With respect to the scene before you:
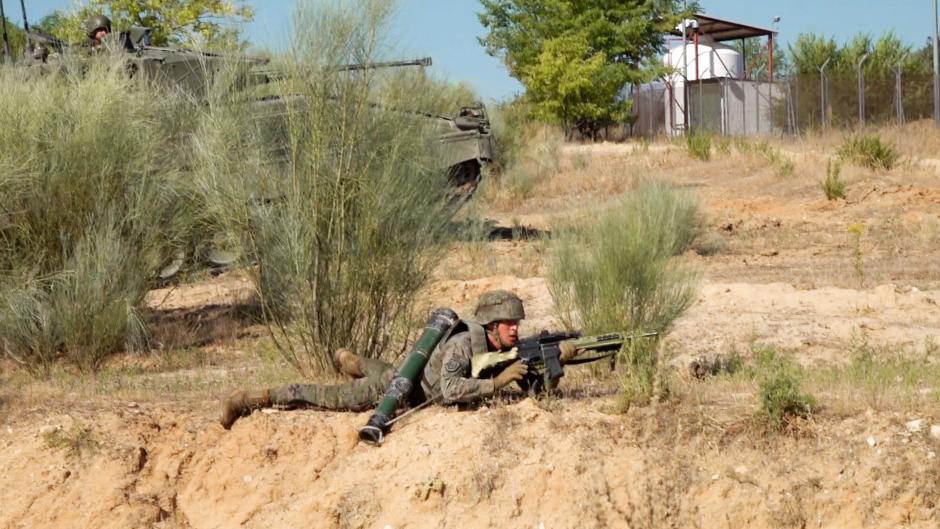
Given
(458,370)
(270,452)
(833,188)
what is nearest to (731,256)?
(833,188)

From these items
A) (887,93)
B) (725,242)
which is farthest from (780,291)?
(887,93)

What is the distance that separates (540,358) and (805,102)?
25.7 metres

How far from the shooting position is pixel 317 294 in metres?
8.22

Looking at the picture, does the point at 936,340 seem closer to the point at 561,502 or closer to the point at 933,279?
the point at 933,279

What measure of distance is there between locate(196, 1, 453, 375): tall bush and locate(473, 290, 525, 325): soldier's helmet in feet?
4.94

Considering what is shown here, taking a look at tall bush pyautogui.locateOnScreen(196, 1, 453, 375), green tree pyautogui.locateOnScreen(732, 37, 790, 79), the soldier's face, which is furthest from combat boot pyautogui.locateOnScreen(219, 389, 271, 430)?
green tree pyautogui.locateOnScreen(732, 37, 790, 79)

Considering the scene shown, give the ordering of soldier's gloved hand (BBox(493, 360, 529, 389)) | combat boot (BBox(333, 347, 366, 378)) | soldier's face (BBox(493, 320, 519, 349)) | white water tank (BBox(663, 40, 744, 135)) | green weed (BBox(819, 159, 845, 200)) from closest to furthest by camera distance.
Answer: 1. soldier's gloved hand (BBox(493, 360, 529, 389))
2. soldier's face (BBox(493, 320, 519, 349))
3. combat boot (BBox(333, 347, 366, 378))
4. green weed (BBox(819, 159, 845, 200))
5. white water tank (BBox(663, 40, 744, 135))

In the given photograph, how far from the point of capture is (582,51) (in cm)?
3447

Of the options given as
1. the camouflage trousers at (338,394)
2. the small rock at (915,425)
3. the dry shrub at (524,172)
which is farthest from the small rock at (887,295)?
the dry shrub at (524,172)

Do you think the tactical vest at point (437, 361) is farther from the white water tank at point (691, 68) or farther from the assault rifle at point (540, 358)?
the white water tank at point (691, 68)

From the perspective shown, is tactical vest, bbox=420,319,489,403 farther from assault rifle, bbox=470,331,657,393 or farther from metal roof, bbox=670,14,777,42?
metal roof, bbox=670,14,777,42

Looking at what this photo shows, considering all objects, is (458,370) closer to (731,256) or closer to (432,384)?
(432,384)

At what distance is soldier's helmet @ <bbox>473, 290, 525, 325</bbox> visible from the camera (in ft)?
22.6

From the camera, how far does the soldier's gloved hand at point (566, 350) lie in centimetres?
683
